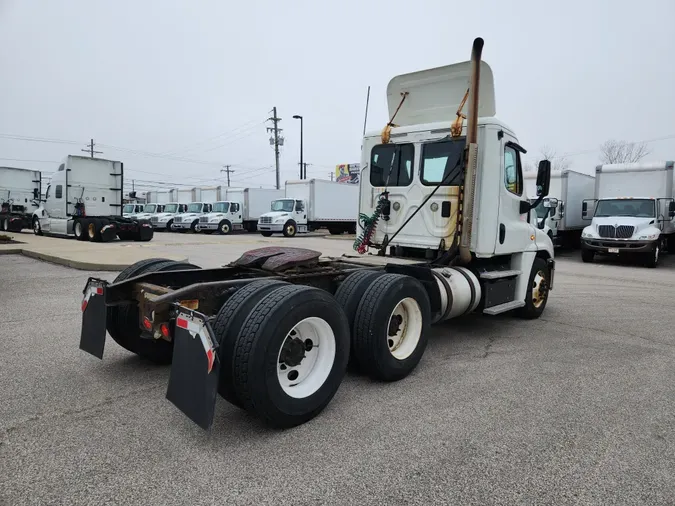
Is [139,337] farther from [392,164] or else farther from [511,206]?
[511,206]

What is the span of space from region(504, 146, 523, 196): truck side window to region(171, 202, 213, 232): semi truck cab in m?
28.5

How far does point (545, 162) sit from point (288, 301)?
4.14 m

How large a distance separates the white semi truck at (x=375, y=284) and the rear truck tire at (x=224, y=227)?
26.6 meters

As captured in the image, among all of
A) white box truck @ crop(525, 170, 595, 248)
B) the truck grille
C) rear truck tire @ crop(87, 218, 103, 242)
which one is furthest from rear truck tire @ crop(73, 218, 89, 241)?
the truck grille

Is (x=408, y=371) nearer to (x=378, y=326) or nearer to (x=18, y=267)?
(x=378, y=326)

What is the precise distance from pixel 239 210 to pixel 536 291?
2832 cm

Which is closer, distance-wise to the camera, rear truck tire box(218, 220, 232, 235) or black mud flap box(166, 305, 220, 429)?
black mud flap box(166, 305, 220, 429)

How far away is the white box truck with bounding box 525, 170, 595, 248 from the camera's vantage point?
17750 millimetres

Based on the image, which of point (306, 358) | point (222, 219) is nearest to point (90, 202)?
point (222, 219)

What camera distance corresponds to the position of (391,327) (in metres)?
4.39

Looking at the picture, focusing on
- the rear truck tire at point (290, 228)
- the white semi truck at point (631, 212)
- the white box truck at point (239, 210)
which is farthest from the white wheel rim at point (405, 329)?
the white box truck at point (239, 210)

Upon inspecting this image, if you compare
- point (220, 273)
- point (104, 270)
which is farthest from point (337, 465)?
point (104, 270)

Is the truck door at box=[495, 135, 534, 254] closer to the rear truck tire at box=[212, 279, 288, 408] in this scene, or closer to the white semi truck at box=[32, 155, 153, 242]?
the rear truck tire at box=[212, 279, 288, 408]

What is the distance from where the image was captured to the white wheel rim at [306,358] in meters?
3.37
